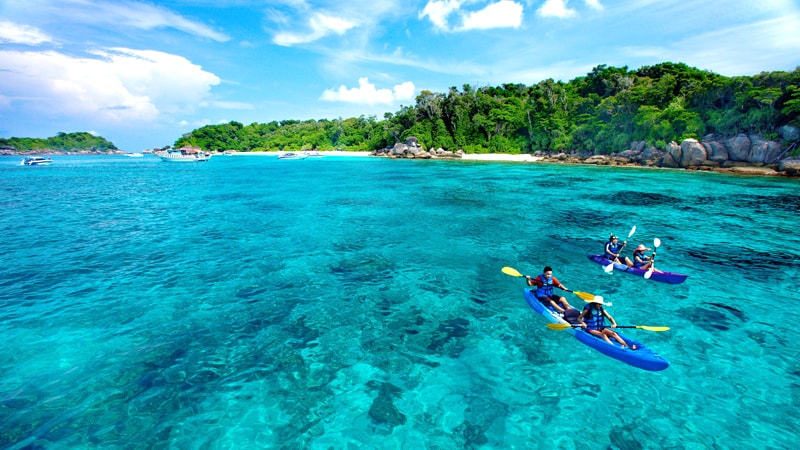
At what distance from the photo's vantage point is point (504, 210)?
32156mm

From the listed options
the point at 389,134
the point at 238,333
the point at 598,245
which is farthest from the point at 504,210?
the point at 389,134

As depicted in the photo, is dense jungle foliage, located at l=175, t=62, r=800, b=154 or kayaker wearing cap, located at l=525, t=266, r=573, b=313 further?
dense jungle foliage, located at l=175, t=62, r=800, b=154

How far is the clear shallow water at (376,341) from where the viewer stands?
7984mm

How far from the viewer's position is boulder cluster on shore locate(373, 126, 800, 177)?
2068 inches

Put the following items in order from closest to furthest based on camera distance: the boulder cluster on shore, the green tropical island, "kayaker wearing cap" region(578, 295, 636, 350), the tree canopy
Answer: "kayaker wearing cap" region(578, 295, 636, 350) → the boulder cluster on shore → the green tropical island → the tree canopy

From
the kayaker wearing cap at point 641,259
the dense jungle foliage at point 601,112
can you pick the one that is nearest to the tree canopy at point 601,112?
the dense jungle foliage at point 601,112

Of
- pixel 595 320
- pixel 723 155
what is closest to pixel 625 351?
pixel 595 320

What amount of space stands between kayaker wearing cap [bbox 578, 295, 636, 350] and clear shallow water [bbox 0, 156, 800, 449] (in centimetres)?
80

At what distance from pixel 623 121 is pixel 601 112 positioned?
22.4ft

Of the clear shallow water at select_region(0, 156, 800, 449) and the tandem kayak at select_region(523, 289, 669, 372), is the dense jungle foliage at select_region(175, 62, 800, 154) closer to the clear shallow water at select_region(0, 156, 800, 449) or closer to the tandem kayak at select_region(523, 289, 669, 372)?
the clear shallow water at select_region(0, 156, 800, 449)

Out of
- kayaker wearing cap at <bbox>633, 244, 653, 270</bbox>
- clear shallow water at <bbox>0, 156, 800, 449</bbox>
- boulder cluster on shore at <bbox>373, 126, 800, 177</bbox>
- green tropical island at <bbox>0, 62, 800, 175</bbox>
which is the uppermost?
green tropical island at <bbox>0, 62, 800, 175</bbox>

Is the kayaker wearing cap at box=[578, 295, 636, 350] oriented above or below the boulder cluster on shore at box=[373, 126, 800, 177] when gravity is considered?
below

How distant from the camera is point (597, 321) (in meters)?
10.7

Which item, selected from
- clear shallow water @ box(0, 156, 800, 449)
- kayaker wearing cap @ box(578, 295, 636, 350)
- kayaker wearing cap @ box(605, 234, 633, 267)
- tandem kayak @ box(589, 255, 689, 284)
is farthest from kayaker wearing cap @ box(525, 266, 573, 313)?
kayaker wearing cap @ box(605, 234, 633, 267)
